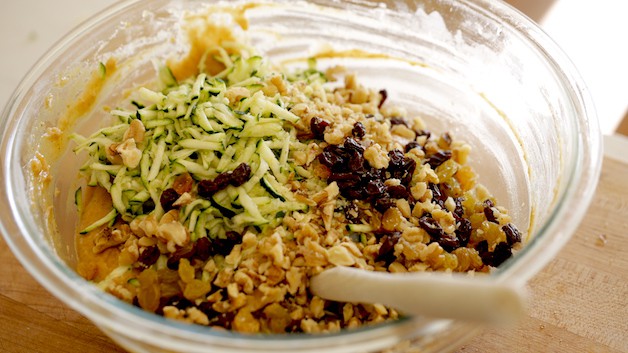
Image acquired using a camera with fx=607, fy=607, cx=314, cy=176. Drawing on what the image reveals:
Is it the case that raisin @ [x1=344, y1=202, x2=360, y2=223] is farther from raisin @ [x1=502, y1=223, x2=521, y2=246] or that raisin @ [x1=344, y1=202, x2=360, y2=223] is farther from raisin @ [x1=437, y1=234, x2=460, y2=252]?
raisin @ [x1=502, y1=223, x2=521, y2=246]

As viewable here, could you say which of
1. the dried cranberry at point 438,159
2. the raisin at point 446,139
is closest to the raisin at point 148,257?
the dried cranberry at point 438,159

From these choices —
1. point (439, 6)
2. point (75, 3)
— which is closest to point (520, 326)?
point (439, 6)

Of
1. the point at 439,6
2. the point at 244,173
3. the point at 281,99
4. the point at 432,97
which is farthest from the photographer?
the point at 432,97

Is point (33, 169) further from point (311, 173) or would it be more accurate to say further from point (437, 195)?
point (437, 195)

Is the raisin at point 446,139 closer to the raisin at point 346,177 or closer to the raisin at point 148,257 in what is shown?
the raisin at point 346,177

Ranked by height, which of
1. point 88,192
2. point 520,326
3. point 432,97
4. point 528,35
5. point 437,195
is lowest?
point 88,192

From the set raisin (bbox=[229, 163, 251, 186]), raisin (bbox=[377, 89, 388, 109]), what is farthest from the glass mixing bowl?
raisin (bbox=[229, 163, 251, 186])
